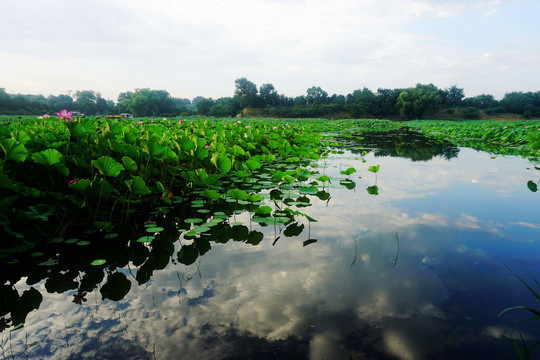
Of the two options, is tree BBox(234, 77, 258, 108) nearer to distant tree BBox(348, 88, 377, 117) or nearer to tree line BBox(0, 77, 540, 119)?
tree line BBox(0, 77, 540, 119)

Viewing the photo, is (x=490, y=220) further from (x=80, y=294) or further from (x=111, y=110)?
(x=111, y=110)

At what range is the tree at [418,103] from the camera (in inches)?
1976

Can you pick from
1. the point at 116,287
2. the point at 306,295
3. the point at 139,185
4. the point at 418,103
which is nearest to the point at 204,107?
the point at 418,103

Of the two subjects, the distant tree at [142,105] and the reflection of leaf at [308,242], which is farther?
the distant tree at [142,105]

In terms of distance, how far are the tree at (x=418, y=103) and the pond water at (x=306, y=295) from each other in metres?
55.3

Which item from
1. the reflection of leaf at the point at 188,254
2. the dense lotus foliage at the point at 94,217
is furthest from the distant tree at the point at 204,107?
the reflection of leaf at the point at 188,254

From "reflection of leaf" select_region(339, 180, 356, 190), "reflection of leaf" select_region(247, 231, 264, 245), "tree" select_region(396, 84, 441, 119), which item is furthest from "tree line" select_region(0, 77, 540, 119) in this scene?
"reflection of leaf" select_region(247, 231, 264, 245)

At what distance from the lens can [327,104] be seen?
2532 inches

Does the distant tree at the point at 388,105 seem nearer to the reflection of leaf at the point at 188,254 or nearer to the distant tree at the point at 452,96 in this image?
the distant tree at the point at 452,96

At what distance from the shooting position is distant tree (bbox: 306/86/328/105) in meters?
73.0

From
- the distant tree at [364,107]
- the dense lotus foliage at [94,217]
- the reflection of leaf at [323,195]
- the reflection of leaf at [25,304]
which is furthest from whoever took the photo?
the distant tree at [364,107]

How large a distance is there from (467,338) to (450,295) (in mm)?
311

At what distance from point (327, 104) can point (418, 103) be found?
19709 millimetres

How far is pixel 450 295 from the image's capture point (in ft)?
4.67
